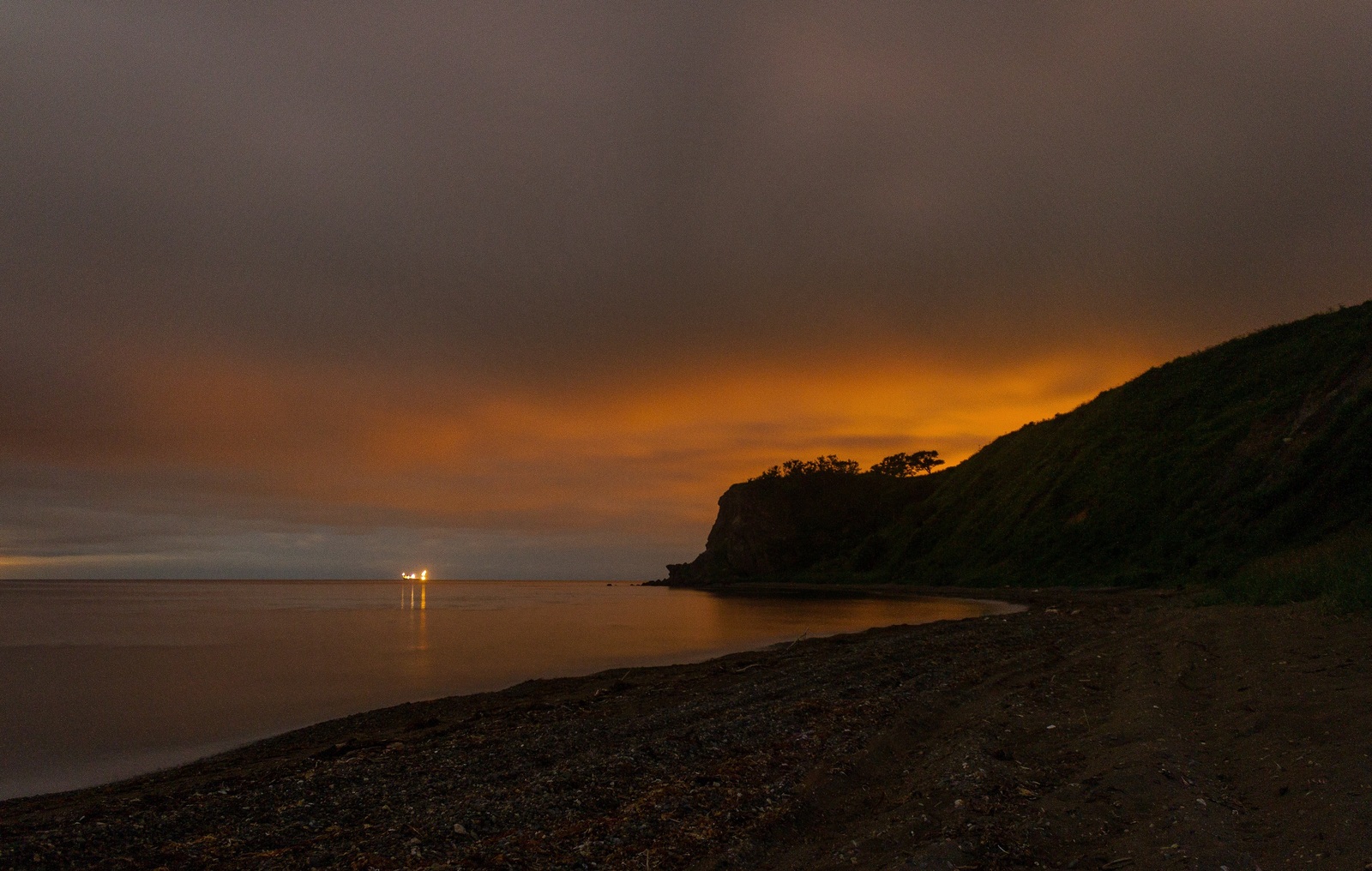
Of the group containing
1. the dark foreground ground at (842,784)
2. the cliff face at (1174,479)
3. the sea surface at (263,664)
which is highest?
the cliff face at (1174,479)

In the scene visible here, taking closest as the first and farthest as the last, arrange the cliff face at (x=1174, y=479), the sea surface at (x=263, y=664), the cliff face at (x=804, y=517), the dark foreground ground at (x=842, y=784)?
the dark foreground ground at (x=842, y=784)
the sea surface at (x=263, y=664)
the cliff face at (x=1174, y=479)
the cliff face at (x=804, y=517)

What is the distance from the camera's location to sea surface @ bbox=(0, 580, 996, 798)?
1489 cm

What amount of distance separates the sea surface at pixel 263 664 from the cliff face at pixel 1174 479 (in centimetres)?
1151

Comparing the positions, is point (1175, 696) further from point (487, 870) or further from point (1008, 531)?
point (1008, 531)

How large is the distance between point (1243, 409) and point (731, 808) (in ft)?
186

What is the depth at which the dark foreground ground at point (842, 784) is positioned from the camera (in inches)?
231

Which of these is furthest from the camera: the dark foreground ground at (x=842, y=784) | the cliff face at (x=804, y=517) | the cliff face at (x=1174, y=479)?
the cliff face at (x=804, y=517)

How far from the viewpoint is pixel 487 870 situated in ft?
19.6

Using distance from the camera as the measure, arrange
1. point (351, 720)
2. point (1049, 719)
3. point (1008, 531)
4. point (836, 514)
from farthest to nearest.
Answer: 1. point (836, 514)
2. point (1008, 531)
3. point (351, 720)
4. point (1049, 719)

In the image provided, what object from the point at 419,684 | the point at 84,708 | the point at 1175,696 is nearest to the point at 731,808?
the point at 1175,696

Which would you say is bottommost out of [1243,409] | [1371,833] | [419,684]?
[419,684]

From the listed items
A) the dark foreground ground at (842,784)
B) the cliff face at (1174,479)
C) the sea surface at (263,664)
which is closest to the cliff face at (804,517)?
the cliff face at (1174,479)

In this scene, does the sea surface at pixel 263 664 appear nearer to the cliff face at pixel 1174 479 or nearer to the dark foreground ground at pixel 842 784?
the dark foreground ground at pixel 842 784

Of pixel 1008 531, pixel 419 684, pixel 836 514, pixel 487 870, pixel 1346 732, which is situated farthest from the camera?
pixel 836 514
